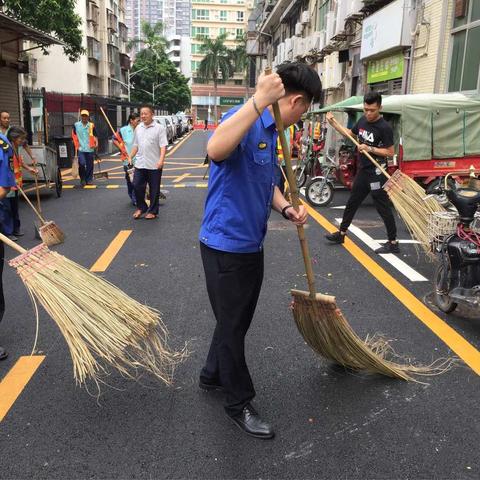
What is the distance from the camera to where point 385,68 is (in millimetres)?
15031

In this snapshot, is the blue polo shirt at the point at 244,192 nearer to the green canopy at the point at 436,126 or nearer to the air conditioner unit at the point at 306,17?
the green canopy at the point at 436,126

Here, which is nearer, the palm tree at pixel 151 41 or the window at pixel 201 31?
the palm tree at pixel 151 41

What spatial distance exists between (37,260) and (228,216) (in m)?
1.09

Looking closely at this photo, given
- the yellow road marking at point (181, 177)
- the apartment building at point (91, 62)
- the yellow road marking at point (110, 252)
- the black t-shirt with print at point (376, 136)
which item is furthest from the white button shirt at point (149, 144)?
the apartment building at point (91, 62)

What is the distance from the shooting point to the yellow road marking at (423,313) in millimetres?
3516

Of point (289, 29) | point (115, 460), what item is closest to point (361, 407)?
point (115, 460)

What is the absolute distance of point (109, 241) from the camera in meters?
6.77

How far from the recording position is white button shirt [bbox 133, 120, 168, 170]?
805 centimetres

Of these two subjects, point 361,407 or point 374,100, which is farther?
point 374,100

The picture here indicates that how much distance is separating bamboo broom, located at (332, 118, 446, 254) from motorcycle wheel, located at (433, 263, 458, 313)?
366mm

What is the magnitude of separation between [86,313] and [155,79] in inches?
2697

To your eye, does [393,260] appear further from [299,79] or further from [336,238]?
[299,79]

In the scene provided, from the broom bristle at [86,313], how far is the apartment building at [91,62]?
119 feet

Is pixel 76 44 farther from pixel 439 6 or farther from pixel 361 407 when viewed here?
pixel 361 407
